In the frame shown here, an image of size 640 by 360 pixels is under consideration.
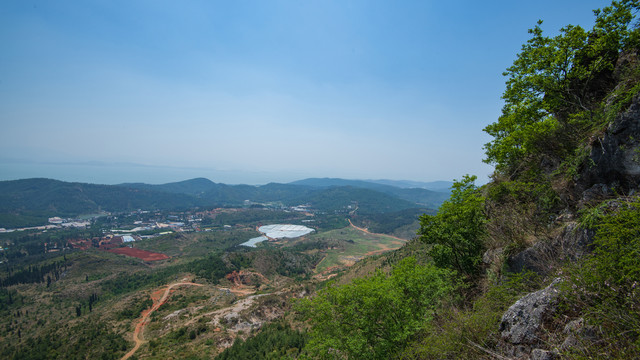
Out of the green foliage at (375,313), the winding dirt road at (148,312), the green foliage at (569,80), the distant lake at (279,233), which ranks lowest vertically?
the distant lake at (279,233)

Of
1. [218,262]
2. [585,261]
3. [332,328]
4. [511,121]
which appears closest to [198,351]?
[332,328]

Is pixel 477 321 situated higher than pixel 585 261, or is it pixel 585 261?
pixel 585 261

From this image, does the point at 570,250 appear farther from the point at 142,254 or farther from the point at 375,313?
the point at 142,254

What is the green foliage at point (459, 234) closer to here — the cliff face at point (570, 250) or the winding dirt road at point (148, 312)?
the cliff face at point (570, 250)

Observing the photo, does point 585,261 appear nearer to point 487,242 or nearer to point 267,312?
point 487,242

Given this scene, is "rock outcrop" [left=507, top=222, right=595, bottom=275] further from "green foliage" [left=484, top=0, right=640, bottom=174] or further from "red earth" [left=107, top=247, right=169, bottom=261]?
"red earth" [left=107, top=247, right=169, bottom=261]

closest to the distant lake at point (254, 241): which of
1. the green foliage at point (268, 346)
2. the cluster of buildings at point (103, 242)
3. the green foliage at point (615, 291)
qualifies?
the cluster of buildings at point (103, 242)
